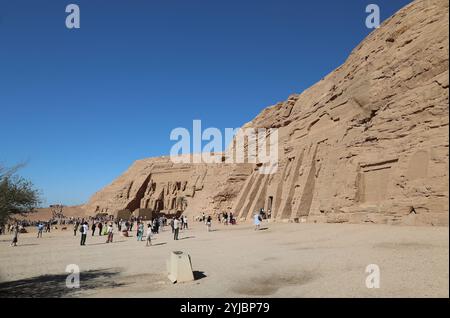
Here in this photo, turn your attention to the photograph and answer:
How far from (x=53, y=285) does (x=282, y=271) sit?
6074mm

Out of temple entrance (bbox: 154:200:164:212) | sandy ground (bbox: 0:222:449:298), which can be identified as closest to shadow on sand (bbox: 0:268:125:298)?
sandy ground (bbox: 0:222:449:298)

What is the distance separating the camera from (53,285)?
9883 mm

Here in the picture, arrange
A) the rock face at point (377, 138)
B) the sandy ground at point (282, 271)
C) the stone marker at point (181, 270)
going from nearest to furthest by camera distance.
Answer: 1. the sandy ground at point (282, 271)
2. the stone marker at point (181, 270)
3. the rock face at point (377, 138)

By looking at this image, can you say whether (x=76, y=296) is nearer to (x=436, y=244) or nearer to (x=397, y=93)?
(x=436, y=244)

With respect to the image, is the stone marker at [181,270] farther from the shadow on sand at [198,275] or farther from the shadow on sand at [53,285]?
the shadow on sand at [53,285]

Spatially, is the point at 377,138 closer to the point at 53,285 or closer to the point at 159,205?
the point at 53,285

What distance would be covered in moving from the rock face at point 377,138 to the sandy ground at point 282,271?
2.26 m

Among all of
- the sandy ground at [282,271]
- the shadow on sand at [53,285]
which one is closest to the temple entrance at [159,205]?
the sandy ground at [282,271]

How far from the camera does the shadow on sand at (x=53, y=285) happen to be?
8.84 meters

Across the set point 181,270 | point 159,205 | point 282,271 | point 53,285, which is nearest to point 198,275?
point 181,270

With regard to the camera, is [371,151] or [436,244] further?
[371,151]

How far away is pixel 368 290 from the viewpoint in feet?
22.7
